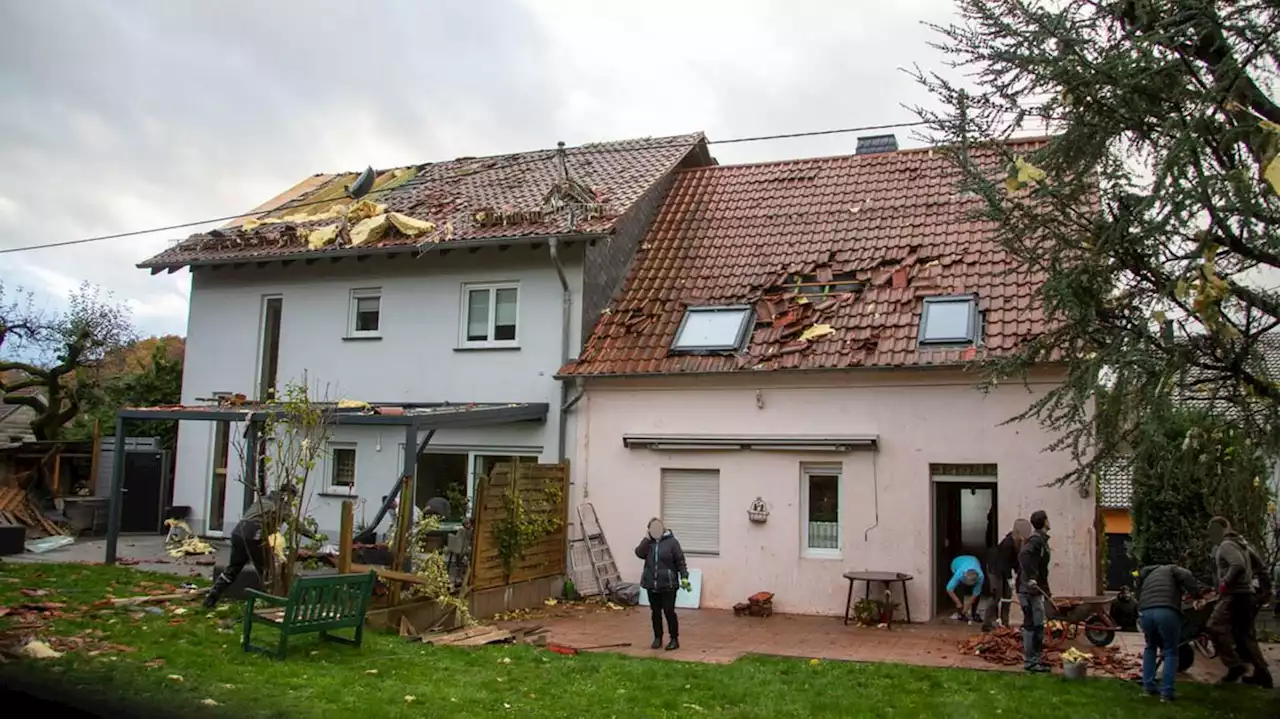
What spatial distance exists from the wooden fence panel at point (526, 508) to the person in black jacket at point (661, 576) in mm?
2492

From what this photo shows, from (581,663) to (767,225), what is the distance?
398 inches

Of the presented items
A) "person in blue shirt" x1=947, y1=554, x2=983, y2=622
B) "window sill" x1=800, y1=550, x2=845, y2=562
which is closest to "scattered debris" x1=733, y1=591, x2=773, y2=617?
"window sill" x1=800, y1=550, x2=845, y2=562

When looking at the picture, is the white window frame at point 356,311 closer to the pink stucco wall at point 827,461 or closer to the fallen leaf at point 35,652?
the pink stucco wall at point 827,461

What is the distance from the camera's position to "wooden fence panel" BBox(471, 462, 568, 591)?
13.2 m

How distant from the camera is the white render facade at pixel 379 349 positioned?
16.6m

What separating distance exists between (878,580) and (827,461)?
203cm

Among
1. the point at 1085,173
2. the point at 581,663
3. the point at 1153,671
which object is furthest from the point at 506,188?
the point at 1153,671

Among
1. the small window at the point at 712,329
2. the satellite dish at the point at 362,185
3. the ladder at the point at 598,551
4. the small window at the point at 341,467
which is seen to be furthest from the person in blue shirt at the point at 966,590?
the satellite dish at the point at 362,185

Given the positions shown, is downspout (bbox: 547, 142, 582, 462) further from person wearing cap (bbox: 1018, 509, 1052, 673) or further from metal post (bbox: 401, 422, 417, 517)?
person wearing cap (bbox: 1018, 509, 1052, 673)

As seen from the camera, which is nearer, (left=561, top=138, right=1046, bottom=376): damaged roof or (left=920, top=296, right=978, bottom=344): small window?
(left=920, top=296, right=978, bottom=344): small window

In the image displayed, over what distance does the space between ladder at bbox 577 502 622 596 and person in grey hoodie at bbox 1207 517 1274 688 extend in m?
8.35

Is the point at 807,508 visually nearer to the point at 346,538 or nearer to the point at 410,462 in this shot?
the point at 410,462

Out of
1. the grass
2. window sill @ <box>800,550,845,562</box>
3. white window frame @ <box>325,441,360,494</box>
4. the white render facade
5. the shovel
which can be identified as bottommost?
the shovel

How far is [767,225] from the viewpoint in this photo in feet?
59.2
